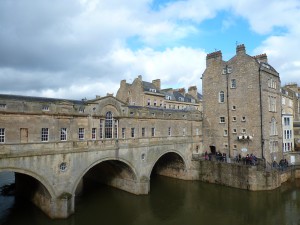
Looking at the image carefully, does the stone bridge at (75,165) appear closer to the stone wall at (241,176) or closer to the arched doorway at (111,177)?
the arched doorway at (111,177)

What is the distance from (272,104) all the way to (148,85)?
75.1ft

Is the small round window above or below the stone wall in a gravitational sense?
above

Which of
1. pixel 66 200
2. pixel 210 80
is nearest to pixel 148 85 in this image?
pixel 210 80

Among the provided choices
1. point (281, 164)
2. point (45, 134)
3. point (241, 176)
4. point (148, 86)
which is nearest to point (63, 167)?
point (45, 134)

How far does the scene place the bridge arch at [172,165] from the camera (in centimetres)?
3347

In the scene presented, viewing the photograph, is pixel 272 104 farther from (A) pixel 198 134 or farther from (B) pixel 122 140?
(B) pixel 122 140

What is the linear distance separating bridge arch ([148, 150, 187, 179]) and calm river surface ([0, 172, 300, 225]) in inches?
157

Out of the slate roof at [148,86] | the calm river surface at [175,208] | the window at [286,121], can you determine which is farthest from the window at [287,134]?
the slate roof at [148,86]

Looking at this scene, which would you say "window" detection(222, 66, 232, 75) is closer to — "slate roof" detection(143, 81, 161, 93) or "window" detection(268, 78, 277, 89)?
"window" detection(268, 78, 277, 89)

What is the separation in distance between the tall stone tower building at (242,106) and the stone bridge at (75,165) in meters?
5.74

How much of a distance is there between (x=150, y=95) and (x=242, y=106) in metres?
18.8

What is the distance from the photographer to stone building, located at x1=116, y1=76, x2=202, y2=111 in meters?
45.8

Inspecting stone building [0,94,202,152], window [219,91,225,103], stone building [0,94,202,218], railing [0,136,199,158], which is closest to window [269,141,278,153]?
window [219,91,225,103]

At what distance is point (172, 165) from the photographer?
35031 millimetres
